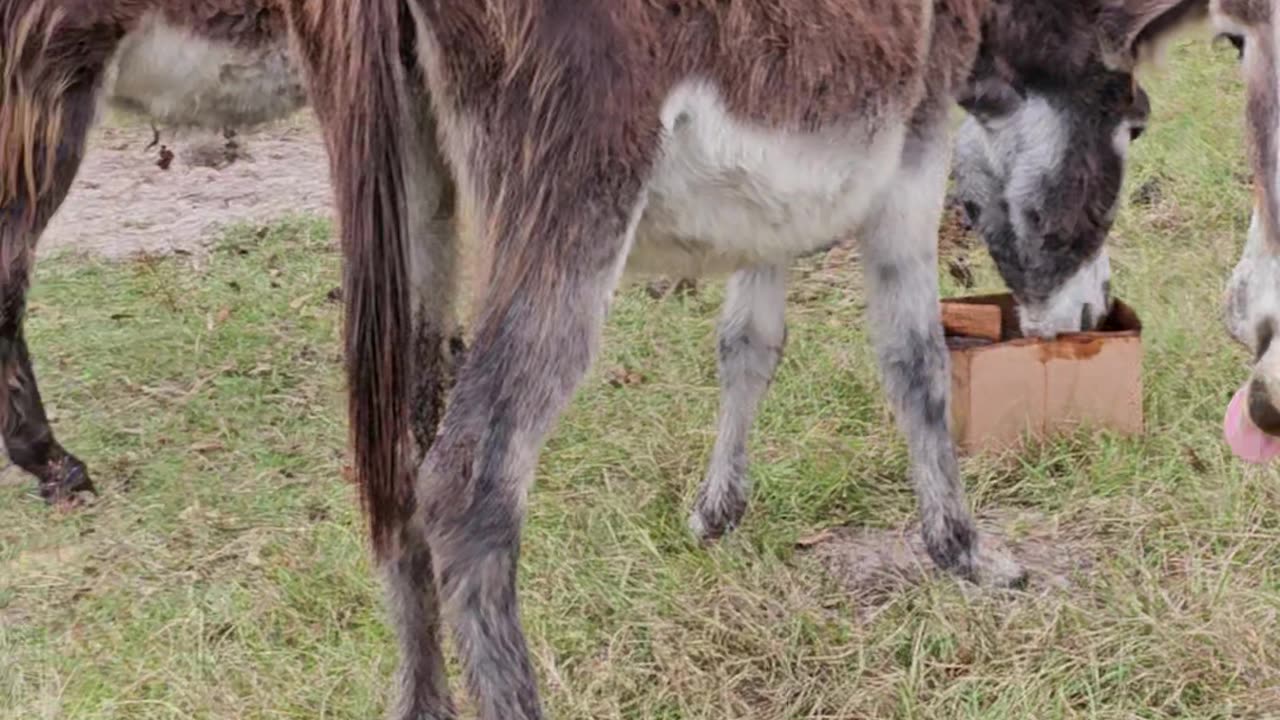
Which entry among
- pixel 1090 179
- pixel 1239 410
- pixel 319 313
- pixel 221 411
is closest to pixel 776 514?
pixel 1090 179

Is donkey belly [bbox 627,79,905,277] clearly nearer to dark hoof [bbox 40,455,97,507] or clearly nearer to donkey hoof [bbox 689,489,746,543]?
donkey hoof [bbox 689,489,746,543]

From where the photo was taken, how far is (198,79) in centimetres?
420

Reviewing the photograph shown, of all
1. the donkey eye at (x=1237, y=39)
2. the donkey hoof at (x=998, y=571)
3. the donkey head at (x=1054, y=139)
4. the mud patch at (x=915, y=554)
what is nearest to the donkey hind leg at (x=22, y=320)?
the mud patch at (x=915, y=554)

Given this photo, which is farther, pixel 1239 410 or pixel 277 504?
pixel 277 504

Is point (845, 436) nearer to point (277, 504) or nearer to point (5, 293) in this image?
point (277, 504)

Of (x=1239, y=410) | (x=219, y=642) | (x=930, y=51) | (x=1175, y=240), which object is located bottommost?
(x=219, y=642)

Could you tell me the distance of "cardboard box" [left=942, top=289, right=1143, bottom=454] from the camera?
3816 millimetres

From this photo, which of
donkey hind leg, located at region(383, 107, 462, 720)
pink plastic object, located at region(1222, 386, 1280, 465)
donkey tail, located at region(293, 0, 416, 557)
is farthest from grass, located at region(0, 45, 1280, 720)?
donkey tail, located at region(293, 0, 416, 557)

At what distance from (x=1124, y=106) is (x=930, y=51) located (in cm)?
77

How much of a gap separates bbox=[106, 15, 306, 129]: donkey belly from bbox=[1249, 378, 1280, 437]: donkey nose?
261cm

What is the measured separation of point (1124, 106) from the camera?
11.8 feet

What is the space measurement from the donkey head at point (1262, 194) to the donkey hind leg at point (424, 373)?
1.31 m

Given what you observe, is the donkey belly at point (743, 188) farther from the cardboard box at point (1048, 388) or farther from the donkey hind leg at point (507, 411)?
the cardboard box at point (1048, 388)

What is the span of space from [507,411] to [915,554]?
1335mm
